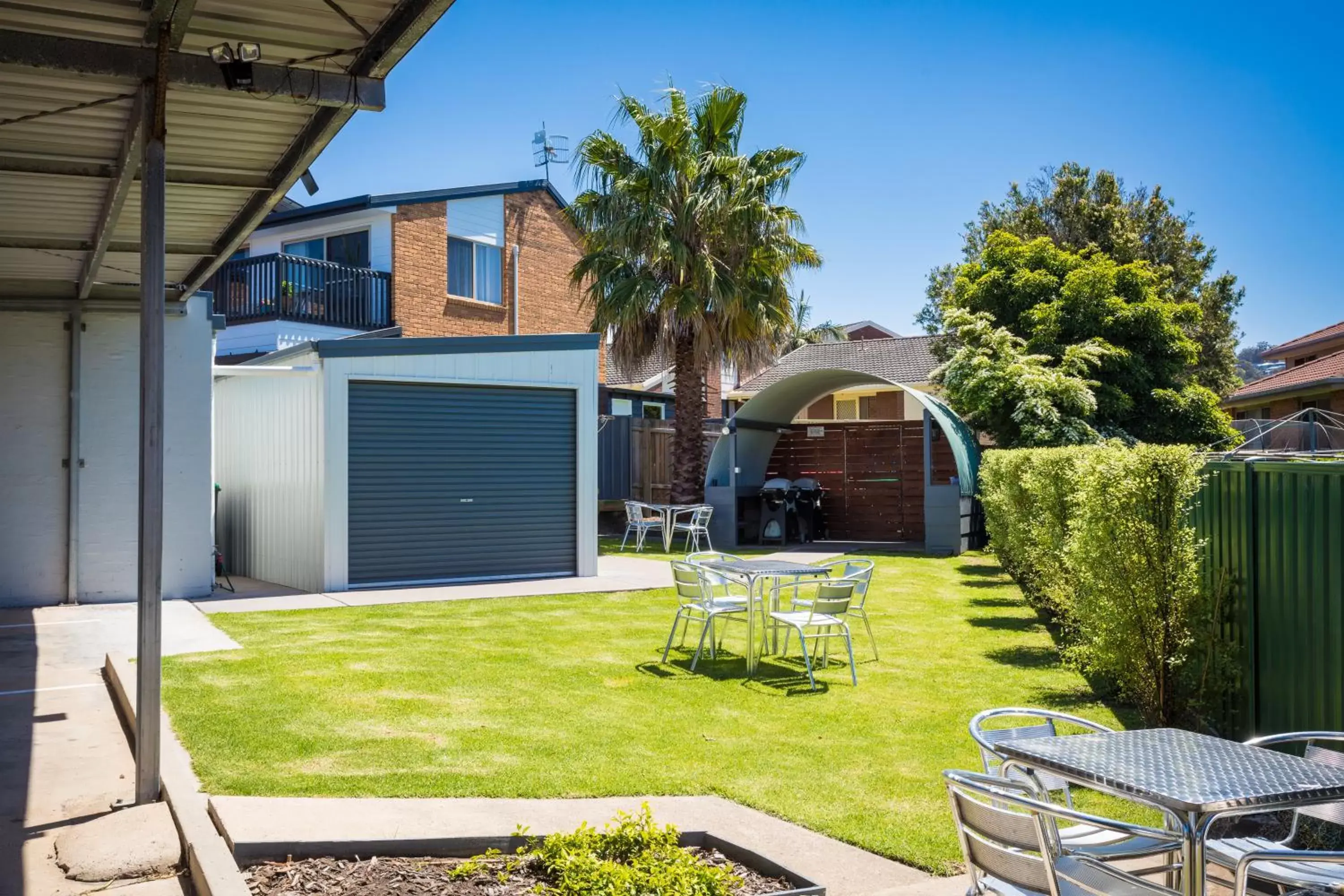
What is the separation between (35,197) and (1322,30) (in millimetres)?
41972

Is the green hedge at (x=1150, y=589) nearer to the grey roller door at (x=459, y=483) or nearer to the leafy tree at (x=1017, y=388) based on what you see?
the grey roller door at (x=459, y=483)

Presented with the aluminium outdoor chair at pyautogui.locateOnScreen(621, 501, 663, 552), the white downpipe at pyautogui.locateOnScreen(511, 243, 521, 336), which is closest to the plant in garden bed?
the aluminium outdoor chair at pyautogui.locateOnScreen(621, 501, 663, 552)

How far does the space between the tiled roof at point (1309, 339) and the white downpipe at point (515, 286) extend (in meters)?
25.9

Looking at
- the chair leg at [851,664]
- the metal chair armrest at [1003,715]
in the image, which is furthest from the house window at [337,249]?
the metal chair armrest at [1003,715]

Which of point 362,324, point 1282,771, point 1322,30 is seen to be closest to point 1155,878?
point 1282,771

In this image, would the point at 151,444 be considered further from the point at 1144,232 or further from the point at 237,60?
the point at 1144,232

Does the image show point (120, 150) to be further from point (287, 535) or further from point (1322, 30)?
point (1322, 30)

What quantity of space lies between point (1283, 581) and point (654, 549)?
596 inches

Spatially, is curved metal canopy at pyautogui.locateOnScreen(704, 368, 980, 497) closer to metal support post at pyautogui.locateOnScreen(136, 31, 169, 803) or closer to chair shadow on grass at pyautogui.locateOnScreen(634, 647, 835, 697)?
chair shadow on grass at pyautogui.locateOnScreen(634, 647, 835, 697)

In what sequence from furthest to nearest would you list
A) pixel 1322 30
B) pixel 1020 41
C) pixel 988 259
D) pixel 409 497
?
pixel 1322 30, pixel 988 259, pixel 1020 41, pixel 409 497

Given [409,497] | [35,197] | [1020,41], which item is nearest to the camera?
[35,197]

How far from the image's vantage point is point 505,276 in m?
24.1

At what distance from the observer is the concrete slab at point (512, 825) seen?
4422mm

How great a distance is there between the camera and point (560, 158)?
28688mm
